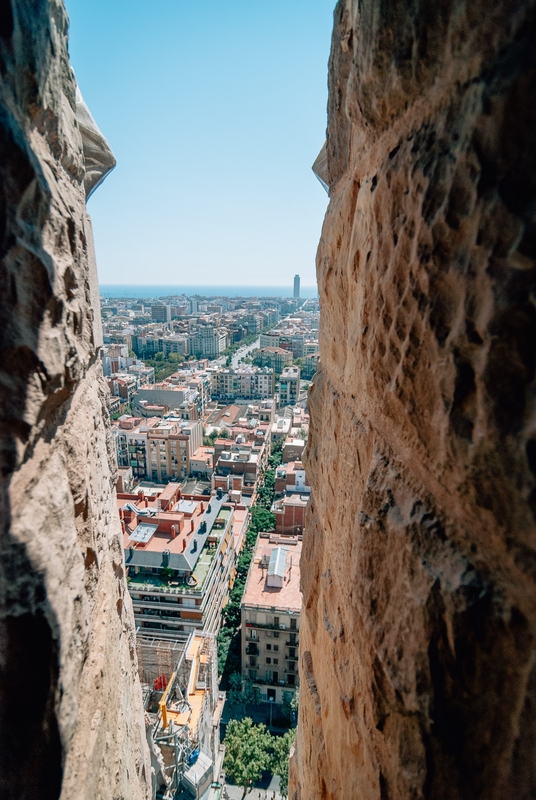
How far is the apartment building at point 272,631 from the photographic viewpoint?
11633mm

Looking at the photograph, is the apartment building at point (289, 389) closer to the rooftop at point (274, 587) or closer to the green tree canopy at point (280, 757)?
the rooftop at point (274, 587)

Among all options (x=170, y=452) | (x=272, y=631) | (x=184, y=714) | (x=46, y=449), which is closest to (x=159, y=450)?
(x=170, y=452)

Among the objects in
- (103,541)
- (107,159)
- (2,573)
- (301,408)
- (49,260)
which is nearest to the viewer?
(2,573)

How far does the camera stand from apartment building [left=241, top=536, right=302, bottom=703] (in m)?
11.6

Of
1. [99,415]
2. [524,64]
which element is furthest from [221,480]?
[524,64]

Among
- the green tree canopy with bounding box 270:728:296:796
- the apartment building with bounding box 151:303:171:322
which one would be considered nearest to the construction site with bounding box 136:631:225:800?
the green tree canopy with bounding box 270:728:296:796

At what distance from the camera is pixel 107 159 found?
79.3 inches

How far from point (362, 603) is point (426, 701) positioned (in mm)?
315

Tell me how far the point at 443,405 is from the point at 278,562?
491 inches

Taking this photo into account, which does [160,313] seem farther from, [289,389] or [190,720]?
[190,720]

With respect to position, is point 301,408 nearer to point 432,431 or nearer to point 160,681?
point 160,681

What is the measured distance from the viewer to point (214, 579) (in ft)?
41.4

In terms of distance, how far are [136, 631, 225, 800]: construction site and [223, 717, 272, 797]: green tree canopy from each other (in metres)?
0.23

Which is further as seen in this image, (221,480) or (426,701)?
(221,480)
